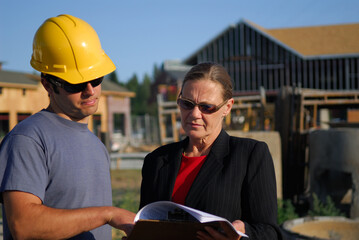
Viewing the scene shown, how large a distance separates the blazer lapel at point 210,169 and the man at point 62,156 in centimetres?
41

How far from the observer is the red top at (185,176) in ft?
7.55

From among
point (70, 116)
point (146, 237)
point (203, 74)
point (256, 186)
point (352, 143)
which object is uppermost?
point (203, 74)

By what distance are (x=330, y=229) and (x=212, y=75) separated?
12.1 feet

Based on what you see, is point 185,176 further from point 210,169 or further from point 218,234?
point 218,234

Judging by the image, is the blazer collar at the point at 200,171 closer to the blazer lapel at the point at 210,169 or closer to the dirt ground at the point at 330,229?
the blazer lapel at the point at 210,169

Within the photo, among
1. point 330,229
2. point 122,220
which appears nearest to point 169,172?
point 122,220

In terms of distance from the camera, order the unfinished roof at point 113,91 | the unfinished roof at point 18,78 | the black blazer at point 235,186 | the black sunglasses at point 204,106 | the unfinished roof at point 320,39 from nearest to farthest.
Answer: the black blazer at point 235,186 < the black sunglasses at point 204,106 < the unfinished roof at point 18,78 < the unfinished roof at point 320,39 < the unfinished roof at point 113,91

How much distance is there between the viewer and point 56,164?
2.05 meters

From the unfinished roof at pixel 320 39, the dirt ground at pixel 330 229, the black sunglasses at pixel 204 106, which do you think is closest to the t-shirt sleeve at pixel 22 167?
the black sunglasses at pixel 204 106

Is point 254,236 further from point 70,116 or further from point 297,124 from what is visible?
point 297,124

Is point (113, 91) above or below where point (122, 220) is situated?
below

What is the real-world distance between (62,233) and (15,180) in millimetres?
314

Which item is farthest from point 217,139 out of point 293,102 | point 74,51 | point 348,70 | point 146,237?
point 348,70

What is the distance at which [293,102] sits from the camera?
1023cm
